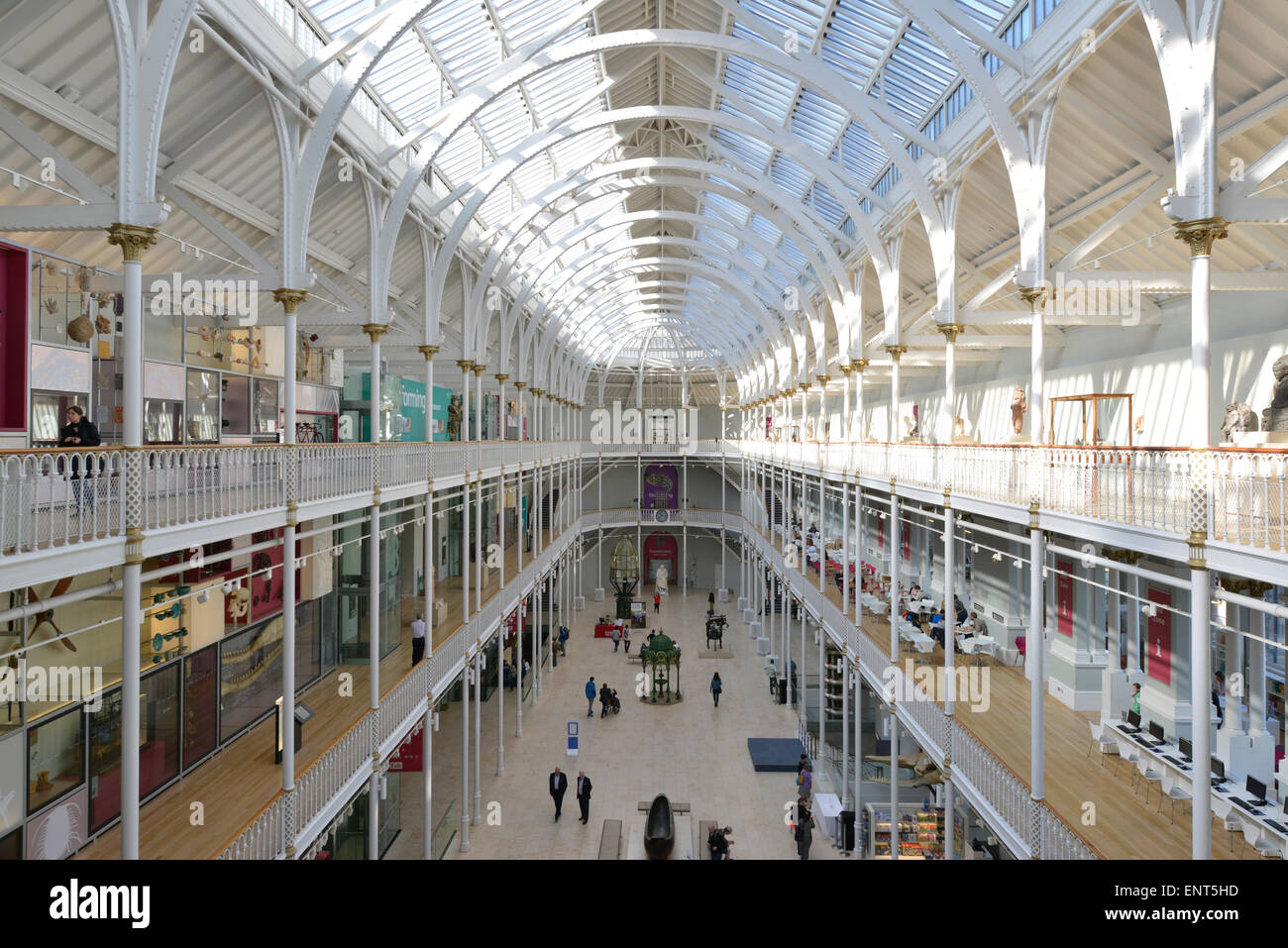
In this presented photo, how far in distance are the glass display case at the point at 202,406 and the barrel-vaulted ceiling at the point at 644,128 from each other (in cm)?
234

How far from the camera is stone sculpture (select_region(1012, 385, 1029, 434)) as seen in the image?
22.5 meters

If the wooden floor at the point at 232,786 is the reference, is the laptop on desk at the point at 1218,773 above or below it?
above

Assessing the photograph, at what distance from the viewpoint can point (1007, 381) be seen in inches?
989

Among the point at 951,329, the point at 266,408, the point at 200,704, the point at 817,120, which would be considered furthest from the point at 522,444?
the point at 951,329

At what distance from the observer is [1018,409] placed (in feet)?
74.4

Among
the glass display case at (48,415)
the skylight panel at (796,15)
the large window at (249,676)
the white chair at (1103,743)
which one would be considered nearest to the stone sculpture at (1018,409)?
the white chair at (1103,743)

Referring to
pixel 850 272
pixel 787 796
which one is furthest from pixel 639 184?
pixel 787 796

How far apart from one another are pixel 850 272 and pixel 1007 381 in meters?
6.14

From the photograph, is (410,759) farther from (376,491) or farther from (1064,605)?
(1064,605)

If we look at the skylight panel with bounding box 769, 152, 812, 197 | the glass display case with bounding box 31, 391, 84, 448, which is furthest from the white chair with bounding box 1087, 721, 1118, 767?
the skylight panel with bounding box 769, 152, 812, 197

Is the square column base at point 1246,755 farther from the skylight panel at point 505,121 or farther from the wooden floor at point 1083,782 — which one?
the skylight panel at point 505,121

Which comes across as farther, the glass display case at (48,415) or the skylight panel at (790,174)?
the skylight panel at (790,174)

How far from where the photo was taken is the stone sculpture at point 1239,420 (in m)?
13.2
